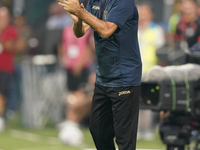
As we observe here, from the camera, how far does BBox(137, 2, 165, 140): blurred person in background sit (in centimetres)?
1009

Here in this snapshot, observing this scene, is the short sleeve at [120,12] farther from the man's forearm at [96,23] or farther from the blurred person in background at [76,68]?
the blurred person in background at [76,68]

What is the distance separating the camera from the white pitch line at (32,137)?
9648mm

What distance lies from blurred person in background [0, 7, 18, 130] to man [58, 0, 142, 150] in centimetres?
599

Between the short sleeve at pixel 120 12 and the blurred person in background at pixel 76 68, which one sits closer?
the short sleeve at pixel 120 12

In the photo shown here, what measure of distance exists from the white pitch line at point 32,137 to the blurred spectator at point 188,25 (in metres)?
2.67

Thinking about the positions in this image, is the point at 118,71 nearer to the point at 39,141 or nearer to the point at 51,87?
the point at 39,141

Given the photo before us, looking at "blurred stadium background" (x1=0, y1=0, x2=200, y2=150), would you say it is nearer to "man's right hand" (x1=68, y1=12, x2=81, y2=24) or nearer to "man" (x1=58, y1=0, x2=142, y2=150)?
"man" (x1=58, y1=0, x2=142, y2=150)

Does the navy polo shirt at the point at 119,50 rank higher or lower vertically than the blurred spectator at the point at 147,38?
higher

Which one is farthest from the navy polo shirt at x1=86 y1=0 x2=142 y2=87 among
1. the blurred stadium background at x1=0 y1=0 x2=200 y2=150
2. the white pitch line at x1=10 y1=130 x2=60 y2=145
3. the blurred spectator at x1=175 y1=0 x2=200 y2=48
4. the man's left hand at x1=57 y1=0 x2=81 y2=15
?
the white pitch line at x1=10 y1=130 x2=60 y2=145

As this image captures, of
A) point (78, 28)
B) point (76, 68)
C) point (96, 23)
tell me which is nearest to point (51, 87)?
point (76, 68)

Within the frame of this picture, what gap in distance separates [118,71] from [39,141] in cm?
454

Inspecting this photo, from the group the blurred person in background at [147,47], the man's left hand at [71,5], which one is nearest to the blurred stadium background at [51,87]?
the blurred person in background at [147,47]

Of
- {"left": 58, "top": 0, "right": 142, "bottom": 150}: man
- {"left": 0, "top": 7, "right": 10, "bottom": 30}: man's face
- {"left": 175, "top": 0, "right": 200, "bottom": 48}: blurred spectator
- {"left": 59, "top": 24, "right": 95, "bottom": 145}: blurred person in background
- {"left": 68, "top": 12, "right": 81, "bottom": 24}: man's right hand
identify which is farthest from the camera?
{"left": 0, "top": 7, "right": 10, "bottom": 30}: man's face

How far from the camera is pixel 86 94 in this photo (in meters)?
10.8
